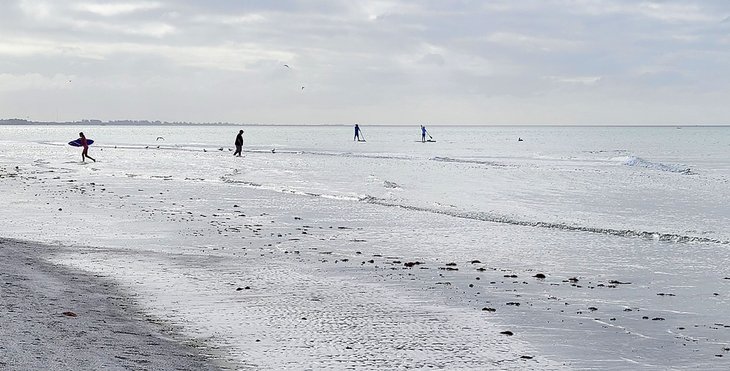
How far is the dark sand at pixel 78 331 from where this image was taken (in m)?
7.66

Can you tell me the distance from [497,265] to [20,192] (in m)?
19.8

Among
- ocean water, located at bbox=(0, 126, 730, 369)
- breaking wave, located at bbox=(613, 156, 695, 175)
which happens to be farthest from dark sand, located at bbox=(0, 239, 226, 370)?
breaking wave, located at bbox=(613, 156, 695, 175)

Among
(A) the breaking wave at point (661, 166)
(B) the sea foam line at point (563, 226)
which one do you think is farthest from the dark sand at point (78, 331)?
(A) the breaking wave at point (661, 166)

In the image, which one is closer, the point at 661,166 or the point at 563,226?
the point at 563,226

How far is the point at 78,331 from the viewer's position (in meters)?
8.85

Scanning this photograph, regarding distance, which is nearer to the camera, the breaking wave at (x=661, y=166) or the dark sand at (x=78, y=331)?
the dark sand at (x=78, y=331)

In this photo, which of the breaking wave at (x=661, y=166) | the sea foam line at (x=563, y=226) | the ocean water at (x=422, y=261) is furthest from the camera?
the breaking wave at (x=661, y=166)

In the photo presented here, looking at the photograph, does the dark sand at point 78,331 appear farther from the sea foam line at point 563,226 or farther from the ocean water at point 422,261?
the sea foam line at point 563,226

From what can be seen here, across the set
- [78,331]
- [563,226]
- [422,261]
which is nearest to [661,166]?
[563,226]

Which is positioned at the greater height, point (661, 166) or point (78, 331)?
point (661, 166)

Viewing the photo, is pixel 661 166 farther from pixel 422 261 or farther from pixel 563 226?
pixel 422 261

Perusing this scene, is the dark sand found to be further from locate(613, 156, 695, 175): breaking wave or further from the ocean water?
locate(613, 156, 695, 175): breaking wave

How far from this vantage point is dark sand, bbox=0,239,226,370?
7.66 meters

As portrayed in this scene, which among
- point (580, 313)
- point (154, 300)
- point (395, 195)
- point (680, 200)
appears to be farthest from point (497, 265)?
point (680, 200)
